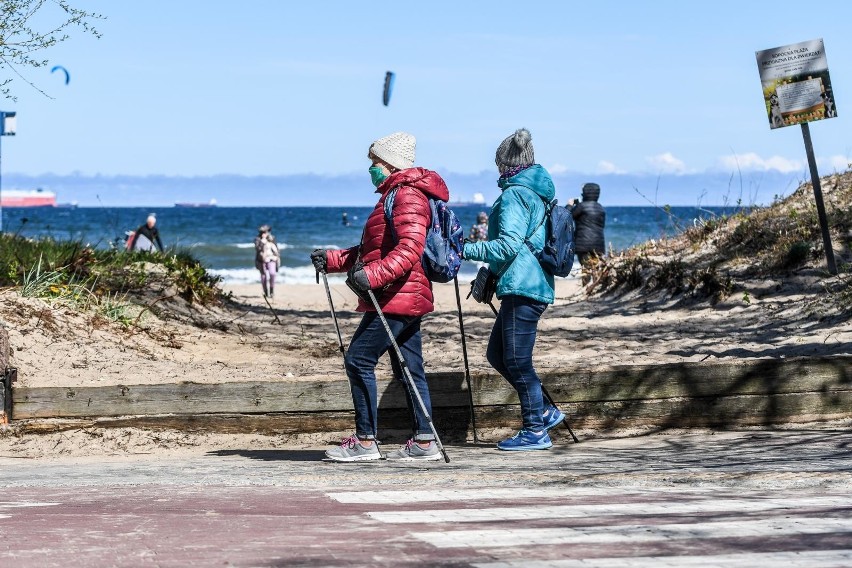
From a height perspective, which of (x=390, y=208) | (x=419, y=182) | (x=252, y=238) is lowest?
(x=390, y=208)

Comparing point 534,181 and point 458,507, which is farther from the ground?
point 534,181

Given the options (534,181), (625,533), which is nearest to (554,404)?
(534,181)

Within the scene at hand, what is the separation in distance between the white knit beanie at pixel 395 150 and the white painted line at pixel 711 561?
11.3ft

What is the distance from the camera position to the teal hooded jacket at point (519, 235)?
22.9 feet

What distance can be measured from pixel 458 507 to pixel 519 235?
7.47 feet

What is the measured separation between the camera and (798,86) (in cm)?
1279

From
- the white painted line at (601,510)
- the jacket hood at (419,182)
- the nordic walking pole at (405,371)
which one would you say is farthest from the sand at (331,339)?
the white painted line at (601,510)

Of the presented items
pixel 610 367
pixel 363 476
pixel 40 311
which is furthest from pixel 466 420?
pixel 40 311

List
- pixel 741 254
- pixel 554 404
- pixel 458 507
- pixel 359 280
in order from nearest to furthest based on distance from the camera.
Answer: pixel 458 507
pixel 359 280
pixel 554 404
pixel 741 254

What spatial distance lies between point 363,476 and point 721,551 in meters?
2.79

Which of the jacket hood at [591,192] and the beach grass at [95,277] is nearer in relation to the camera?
the beach grass at [95,277]

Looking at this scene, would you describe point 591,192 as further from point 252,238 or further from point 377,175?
point 252,238

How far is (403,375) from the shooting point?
7039 millimetres

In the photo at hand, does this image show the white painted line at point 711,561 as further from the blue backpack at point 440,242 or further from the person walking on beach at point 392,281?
the blue backpack at point 440,242
